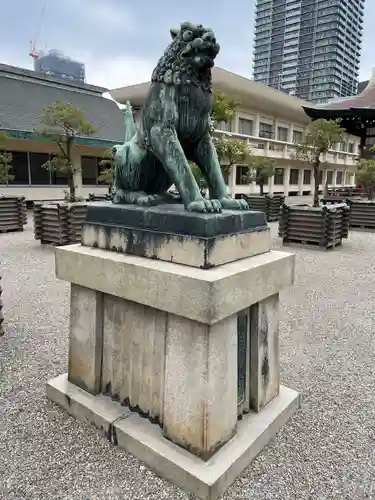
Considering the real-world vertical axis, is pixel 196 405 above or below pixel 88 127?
below

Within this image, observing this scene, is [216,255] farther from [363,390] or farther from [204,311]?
[363,390]

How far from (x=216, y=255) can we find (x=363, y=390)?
1901 millimetres

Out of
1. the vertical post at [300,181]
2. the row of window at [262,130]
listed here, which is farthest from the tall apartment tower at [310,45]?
the row of window at [262,130]

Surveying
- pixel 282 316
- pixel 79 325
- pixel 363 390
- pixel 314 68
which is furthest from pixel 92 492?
pixel 314 68

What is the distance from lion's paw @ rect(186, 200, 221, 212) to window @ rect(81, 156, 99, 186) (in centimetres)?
1801

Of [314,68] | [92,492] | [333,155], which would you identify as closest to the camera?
[92,492]

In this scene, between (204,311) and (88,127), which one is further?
(88,127)

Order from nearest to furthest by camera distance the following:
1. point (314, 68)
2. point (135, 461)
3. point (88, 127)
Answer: point (135, 461)
point (88, 127)
point (314, 68)

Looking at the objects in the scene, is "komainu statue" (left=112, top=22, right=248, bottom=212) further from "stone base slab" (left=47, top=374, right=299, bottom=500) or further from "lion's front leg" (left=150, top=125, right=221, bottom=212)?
"stone base slab" (left=47, top=374, right=299, bottom=500)

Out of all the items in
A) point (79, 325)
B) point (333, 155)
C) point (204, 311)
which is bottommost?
point (79, 325)

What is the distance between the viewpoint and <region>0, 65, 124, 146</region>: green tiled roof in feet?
50.9

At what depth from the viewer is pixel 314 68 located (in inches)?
2579

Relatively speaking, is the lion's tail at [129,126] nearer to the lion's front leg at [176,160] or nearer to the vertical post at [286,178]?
the lion's front leg at [176,160]

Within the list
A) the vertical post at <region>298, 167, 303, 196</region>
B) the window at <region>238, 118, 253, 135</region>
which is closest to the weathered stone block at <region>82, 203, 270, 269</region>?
the window at <region>238, 118, 253, 135</region>
